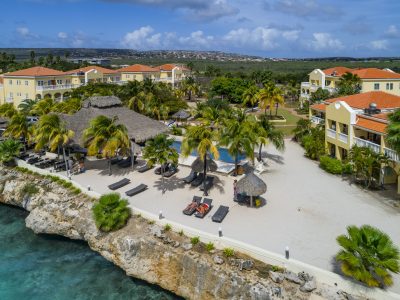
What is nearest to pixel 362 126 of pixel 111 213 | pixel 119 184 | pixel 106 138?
pixel 119 184

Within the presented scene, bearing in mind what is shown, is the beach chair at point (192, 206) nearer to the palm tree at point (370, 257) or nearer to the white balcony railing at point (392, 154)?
the palm tree at point (370, 257)

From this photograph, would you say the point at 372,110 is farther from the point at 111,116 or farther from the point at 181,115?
the point at 181,115

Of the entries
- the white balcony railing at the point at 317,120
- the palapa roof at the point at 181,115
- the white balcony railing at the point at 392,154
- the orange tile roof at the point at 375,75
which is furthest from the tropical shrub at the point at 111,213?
the orange tile roof at the point at 375,75

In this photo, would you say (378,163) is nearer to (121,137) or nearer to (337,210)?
(337,210)

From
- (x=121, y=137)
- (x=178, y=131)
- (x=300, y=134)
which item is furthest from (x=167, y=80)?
(x=121, y=137)

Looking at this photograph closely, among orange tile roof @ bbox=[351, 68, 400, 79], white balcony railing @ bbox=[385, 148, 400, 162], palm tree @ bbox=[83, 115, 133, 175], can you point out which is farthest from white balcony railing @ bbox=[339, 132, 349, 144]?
orange tile roof @ bbox=[351, 68, 400, 79]

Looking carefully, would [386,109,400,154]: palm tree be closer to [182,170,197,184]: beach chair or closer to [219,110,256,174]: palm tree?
[219,110,256,174]: palm tree
